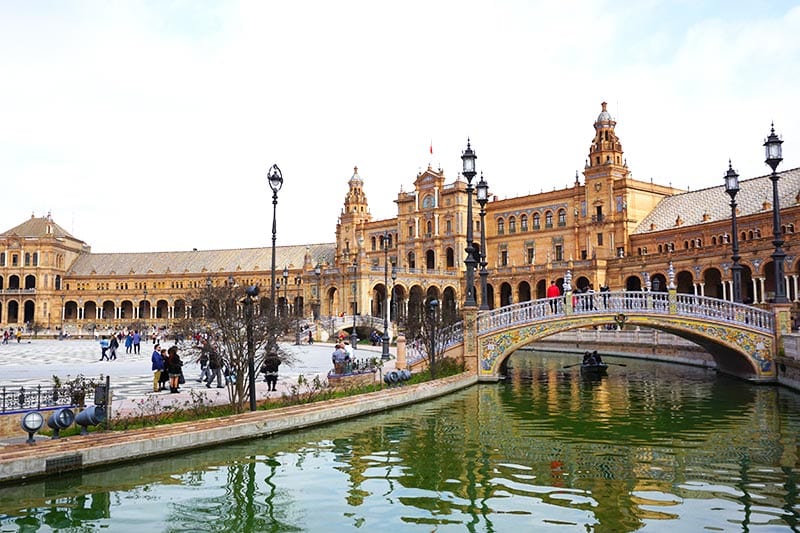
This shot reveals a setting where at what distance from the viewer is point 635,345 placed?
131 ft

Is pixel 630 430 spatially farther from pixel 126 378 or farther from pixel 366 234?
pixel 366 234

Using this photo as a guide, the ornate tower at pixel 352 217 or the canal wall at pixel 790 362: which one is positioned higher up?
the ornate tower at pixel 352 217

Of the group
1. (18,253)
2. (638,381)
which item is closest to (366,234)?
(18,253)

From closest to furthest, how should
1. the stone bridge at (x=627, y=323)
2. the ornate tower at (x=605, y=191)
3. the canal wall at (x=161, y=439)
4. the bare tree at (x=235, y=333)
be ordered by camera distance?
the canal wall at (x=161, y=439) < the bare tree at (x=235, y=333) < the stone bridge at (x=627, y=323) < the ornate tower at (x=605, y=191)

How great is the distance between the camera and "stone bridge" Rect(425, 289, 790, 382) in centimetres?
2412

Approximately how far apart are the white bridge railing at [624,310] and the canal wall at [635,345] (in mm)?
7684

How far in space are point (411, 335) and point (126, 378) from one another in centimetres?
1248

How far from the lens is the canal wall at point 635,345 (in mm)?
34531

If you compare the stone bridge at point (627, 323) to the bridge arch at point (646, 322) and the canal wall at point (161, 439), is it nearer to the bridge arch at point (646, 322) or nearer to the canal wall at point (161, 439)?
the bridge arch at point (646, 322)

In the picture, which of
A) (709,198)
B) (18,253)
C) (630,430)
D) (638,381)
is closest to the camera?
(630,430)

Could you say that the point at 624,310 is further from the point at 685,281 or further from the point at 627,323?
the point at 685,281

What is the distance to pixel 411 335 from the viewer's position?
103ft

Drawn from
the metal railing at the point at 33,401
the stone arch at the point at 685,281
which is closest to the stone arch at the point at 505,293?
the stone arch at the point at 685,281

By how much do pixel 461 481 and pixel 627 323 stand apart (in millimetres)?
15487
